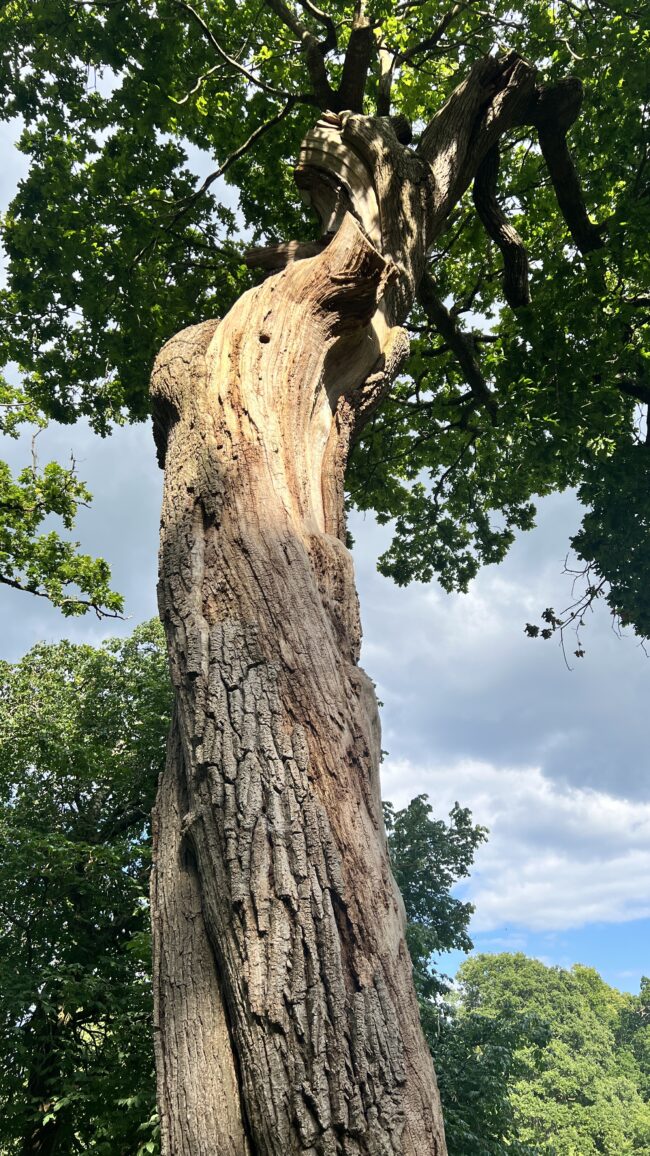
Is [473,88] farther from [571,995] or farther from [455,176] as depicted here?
[571,995]

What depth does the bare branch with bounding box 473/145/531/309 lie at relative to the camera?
6.00 metres

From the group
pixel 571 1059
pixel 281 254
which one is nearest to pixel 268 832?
pixel 281 254

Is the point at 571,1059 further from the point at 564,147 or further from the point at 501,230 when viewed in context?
the point at 564,147

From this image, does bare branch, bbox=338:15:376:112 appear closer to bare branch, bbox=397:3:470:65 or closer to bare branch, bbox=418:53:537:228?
bare branch, bbox=418:53:537:228

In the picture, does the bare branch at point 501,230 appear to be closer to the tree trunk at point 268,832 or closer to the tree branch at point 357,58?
the tree branch at point 357,58

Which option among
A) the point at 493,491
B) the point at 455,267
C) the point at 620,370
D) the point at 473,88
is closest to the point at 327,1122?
the point at 473,88

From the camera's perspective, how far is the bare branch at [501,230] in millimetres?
6000

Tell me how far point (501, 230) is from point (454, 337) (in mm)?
2133

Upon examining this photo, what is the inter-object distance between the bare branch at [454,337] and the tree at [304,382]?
0.15ft

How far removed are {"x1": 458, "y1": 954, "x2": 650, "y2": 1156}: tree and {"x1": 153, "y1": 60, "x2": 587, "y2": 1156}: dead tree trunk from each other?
12.8 m

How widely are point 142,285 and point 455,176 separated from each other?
3547 millimetres

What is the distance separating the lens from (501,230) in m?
6.29

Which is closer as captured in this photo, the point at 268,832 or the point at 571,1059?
the point at 268,832

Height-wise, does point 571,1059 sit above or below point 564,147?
below
